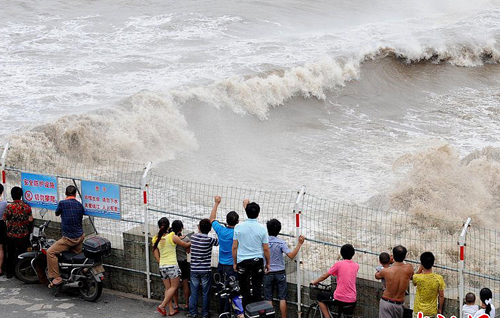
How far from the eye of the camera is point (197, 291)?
344 inches

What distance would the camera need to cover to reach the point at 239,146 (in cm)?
2278

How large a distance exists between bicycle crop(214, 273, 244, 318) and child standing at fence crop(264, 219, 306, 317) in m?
0.35

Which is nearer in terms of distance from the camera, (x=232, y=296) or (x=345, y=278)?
(x=345, y=278)

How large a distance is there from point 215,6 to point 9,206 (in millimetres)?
34864

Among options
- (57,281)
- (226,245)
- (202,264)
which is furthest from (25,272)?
(226,245)

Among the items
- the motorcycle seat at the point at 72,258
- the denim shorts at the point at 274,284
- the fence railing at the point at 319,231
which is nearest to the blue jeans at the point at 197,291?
the fence railing at the point at 319,231

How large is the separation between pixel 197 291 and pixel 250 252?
3.79ft

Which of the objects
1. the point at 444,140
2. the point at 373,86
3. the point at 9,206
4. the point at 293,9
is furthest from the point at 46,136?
the point at 293,9

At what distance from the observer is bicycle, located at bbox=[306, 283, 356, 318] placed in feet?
25.9

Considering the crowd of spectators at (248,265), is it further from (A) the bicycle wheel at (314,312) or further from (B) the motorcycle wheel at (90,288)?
(B) the motorcycle wheel at (90,288)

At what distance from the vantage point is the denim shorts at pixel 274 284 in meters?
8.30

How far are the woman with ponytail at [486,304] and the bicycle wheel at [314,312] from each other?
1861mm

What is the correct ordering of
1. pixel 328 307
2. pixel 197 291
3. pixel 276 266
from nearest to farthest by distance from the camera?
pixel 328 307
pixel 276 266
pixel 197 291

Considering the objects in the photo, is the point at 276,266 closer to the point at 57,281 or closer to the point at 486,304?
the point at 486,304
